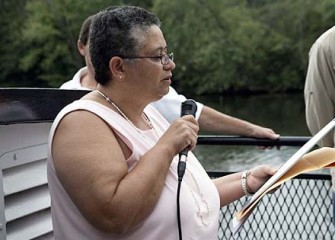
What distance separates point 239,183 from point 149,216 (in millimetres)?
484

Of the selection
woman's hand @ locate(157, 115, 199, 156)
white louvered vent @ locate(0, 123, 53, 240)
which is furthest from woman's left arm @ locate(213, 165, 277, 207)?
white louvered vent @ locate(0, 123, 53, 240)

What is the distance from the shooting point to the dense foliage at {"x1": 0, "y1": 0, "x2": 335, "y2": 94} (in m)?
36.5

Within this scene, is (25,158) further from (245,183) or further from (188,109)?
(245,183)

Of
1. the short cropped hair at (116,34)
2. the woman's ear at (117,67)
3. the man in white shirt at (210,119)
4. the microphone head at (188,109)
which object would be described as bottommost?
the man in white shirt at (210,119)

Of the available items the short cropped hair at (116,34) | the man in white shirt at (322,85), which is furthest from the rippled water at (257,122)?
the short cropped hair at (116,34)

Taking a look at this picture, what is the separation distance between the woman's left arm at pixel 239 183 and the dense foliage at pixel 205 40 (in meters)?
33.6

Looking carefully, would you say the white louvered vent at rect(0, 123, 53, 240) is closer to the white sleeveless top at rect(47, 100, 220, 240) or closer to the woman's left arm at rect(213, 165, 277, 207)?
the white sleeveless top at rect(47, 100, 220, 240)

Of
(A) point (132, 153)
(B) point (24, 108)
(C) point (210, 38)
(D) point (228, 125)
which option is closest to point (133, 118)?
(A) point (132, 153)

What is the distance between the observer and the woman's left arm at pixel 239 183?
6.63ft

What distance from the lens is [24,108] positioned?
205cm

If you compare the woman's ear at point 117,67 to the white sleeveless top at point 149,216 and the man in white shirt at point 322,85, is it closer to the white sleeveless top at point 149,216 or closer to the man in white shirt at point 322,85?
the white sleeveless top at point 149,216

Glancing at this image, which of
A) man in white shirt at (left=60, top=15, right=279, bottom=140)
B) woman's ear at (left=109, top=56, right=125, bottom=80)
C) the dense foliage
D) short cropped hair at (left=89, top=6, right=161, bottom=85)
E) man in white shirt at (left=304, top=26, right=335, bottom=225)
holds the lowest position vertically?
the dense foliage

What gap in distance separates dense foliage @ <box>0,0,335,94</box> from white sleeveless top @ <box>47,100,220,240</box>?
33.9 metres

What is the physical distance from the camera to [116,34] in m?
1.74
